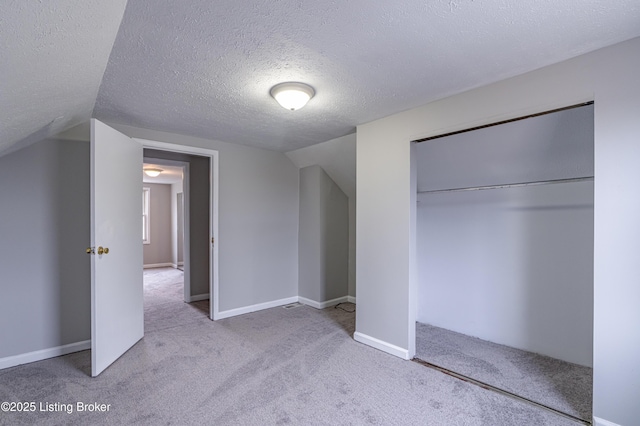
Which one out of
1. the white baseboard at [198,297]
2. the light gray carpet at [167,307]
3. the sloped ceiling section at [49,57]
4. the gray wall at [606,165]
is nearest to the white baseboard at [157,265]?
the light gray carpet at [167,307]

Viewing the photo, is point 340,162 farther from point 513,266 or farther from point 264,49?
point 264,49

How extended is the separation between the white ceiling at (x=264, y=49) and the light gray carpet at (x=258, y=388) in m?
1.76

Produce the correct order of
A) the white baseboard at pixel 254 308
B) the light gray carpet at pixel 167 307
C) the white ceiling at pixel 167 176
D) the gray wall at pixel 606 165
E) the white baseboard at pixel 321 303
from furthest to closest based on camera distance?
1. the white ceiling at pixel 167 176
2. the white baseboard at pixel 321 303
3. the white baseboard at pixel 254 308
4. the light gray carpet at pixel 167 307
5. the gray wall at pixel 606 165

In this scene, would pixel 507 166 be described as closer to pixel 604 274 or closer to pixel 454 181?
pixel 454 181

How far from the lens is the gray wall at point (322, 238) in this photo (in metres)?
4.22

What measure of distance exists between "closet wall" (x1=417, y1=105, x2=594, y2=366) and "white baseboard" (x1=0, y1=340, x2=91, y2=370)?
3427mm

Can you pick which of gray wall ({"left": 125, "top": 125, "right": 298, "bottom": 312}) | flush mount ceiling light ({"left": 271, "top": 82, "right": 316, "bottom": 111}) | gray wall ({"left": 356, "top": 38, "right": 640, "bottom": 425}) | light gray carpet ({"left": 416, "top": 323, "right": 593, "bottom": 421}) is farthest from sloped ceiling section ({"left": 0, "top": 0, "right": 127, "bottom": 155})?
light gray carpet ({"left": 416, "top": 323, "right": 593, "bottom": 421})

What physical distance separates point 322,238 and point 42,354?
2.97 meters

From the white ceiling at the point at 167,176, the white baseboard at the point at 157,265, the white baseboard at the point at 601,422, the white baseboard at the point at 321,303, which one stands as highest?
the white ceiling at the point at 167,176

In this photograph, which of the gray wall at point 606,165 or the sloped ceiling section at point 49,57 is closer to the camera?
the sloped ceiling section at point 49,57

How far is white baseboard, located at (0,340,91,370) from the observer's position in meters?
2.55

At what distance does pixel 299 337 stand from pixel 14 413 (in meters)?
2.06

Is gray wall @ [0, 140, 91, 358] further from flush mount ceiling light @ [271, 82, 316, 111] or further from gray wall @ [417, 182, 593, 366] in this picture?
gray wall @ [417, 182, 593, 366]

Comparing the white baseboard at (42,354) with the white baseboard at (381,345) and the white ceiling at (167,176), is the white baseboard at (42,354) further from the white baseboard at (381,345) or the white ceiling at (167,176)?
the white ceiling at (167,176)
